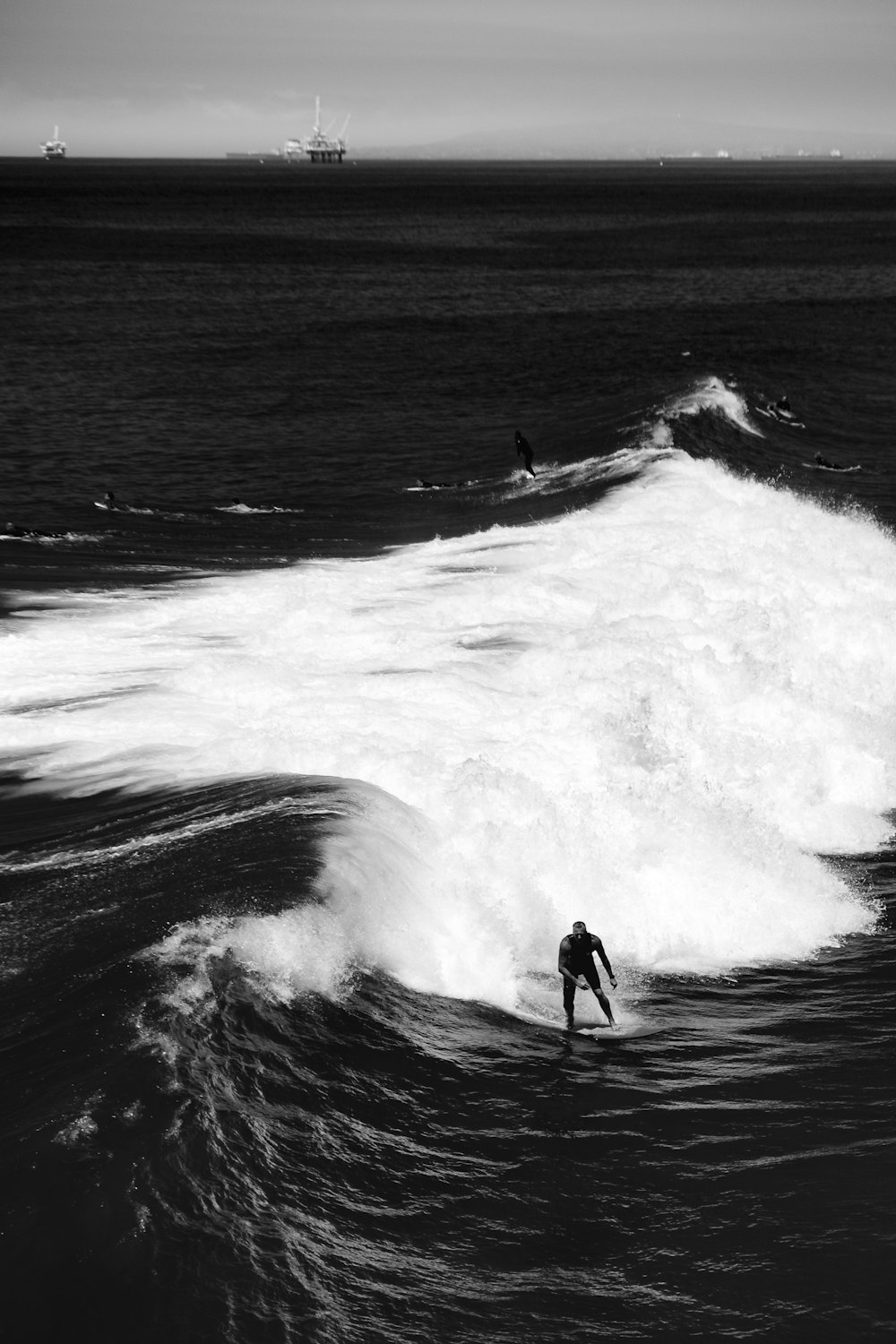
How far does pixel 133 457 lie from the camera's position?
38594 mm

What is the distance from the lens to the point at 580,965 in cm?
1180

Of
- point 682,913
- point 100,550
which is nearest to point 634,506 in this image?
point 100,550

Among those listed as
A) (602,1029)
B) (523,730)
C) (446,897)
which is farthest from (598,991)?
(523,730)

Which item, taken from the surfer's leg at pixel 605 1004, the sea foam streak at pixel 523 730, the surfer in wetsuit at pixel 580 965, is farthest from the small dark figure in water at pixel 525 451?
the surfer's leg at pixel 605 1004

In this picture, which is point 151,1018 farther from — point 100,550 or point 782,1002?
point 100,550

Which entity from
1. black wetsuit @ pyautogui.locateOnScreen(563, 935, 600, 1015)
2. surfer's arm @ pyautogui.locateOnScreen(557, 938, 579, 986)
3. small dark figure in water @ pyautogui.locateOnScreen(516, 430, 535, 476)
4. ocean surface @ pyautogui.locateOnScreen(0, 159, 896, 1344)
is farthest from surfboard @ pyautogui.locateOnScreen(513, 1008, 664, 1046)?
small dark figure in water @ pyautogui.locateOnScreen(516, 430, 535, 476)

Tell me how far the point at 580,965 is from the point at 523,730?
20.2 ft

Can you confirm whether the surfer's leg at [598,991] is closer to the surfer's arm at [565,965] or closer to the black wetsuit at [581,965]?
the black wetsuit at [581,965]

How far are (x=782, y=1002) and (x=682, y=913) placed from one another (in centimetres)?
189

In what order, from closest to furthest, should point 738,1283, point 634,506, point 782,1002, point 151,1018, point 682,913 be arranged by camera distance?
point 738,1283, point 151,1018, point 782,1002, point 682,913, point 634,506

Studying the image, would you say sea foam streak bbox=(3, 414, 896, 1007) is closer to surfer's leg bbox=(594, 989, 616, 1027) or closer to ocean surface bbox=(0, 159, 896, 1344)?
ocean surface bbox=(0, 159, 896, 1344)

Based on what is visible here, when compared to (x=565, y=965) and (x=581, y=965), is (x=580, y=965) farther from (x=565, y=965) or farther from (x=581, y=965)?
(x=565, y=965)

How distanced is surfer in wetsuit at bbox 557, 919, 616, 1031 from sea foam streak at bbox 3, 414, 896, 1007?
0.93 m

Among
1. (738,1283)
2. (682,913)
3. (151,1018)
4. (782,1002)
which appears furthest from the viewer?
(682,913)
